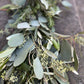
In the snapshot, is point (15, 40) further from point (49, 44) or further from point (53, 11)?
point (53, 11)

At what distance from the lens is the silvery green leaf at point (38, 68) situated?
72cm

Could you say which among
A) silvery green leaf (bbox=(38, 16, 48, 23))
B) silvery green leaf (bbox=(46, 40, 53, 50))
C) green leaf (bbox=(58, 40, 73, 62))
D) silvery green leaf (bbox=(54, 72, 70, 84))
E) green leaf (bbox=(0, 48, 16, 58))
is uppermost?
silvery green leaf (bbox=(38, 16, 48, 23))

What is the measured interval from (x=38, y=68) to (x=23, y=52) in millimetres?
127

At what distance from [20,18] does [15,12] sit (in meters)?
0.13

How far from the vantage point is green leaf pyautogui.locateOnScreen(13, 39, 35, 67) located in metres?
0.76

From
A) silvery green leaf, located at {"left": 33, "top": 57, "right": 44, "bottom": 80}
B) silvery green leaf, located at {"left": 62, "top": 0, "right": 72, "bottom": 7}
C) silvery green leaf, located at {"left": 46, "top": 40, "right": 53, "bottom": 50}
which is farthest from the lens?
silvery green leaf, located at {"left": 62, "top": 0, "right": 72, "bottom": 7}

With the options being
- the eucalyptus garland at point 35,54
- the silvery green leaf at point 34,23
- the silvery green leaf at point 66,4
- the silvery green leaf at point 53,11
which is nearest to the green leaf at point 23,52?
the eucalyptus garland at point 35,54

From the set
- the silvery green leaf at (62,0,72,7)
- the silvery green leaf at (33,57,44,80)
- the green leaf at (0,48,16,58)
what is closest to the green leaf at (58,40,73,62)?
the silvery green leaf at (33,57,44,80)

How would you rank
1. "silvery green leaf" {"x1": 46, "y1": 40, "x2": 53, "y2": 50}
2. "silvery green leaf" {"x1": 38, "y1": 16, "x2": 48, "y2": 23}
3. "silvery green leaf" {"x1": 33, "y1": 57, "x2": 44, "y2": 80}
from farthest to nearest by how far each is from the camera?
"silvery green leaf" {"x1": 38, "y1": 16, "x2": 48, "y2": 23} < "silvery green leaf" {"x1": 46, "y1": 40, "x2": 53, "y2": 50} < "silvery green leaf" {"x1": 33, "y1": 57, "x2": 44, "y2": 80}

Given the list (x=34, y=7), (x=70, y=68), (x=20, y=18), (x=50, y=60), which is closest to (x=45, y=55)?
(x=50, y=60)

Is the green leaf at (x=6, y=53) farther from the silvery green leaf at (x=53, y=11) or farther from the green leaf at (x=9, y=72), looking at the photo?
the silvery green leaf at (x=53, y=11)

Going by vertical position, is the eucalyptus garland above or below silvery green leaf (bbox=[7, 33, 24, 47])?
below

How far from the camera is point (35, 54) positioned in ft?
2.77

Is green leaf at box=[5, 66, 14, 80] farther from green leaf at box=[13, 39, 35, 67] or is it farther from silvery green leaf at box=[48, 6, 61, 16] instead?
silvery green leaf at box=[48, 6, 61, 16]
